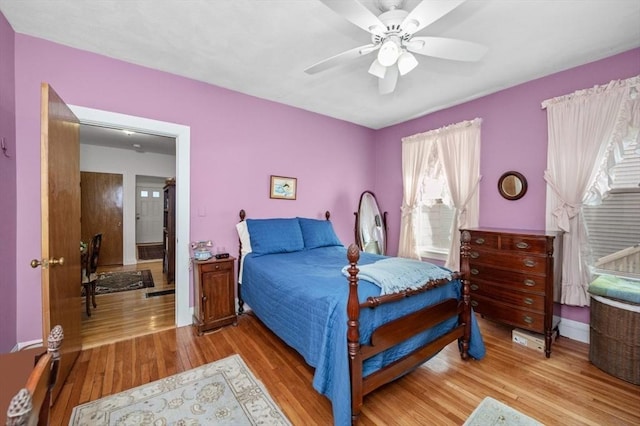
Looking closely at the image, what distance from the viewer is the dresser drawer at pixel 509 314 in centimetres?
246

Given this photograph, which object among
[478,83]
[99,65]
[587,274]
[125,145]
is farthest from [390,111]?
[125,145]

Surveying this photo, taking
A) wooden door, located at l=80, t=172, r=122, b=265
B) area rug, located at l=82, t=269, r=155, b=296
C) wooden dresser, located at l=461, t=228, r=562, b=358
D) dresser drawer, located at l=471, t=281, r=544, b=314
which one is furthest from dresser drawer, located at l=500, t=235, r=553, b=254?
wooden door, located at l=80, t=172, r=122, b=265

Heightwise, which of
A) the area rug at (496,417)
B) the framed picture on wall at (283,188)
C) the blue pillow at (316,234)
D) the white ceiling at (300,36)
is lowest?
the area rug at (496,417)

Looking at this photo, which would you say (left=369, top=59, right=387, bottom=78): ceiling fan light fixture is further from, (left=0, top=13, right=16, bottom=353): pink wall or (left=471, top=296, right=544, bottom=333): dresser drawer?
(left=0, top=13, right=16, bottom=353): pink wall

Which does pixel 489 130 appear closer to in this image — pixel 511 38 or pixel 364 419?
pixel 511 38

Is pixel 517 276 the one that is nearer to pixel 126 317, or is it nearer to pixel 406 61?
pixel 406 61

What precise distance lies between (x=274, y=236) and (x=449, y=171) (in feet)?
8.26

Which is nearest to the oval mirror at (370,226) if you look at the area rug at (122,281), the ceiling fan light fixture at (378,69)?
the ceiling fan light fixture at (378,69)

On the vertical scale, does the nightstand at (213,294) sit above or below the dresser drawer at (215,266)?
below

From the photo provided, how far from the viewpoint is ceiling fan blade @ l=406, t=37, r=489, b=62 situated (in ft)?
5.88

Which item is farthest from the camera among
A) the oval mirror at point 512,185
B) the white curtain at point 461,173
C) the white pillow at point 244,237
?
the white curtain at point 461,173

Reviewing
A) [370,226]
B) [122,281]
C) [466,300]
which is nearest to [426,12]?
[466,300]

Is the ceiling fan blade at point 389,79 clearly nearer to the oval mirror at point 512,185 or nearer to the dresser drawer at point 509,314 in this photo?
the oval mirror at point 512,185

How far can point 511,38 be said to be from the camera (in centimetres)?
226
